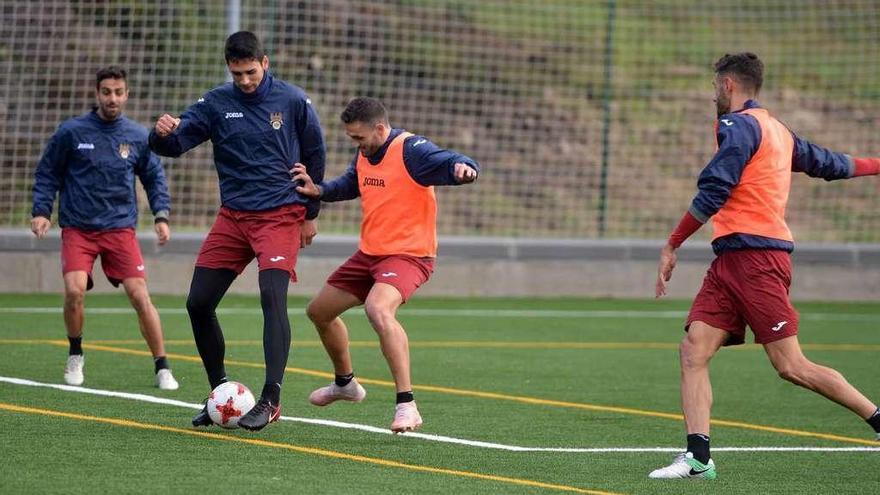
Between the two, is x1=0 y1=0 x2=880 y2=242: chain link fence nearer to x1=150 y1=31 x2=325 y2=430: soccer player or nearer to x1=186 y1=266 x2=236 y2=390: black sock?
x1=150 y1=31 x2=325 y2=430: soccer player

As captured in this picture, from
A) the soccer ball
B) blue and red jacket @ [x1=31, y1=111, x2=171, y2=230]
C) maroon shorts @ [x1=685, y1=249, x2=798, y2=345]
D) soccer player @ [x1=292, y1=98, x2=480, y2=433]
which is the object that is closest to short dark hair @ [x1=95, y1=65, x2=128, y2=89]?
blue and red jacket @ [x1=31, y1=111, x2=171, y2=230]

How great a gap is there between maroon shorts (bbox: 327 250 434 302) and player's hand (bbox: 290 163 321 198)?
45 cm

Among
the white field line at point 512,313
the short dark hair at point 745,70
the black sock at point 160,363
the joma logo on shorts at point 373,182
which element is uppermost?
the short dark hair at point 745,70

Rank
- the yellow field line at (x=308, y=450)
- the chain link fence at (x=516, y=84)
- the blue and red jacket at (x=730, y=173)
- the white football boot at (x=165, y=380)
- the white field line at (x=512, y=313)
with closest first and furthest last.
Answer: the yellow field line at (x=308, y=450) → the blue and red jacket at (x=730, y=173) → the white football boot at (x=165, y=380) → the white field line at (x=512, y=313) → the chain link fence at (x=516, y=84)

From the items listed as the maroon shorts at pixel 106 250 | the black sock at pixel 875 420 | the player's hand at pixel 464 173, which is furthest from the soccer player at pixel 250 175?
the black sock at pixel 875 420

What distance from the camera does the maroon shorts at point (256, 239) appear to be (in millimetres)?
8570

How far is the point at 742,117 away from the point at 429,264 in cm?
218

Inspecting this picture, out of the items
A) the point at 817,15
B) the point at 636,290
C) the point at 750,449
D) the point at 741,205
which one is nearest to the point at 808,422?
the point at 750,449

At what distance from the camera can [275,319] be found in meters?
8.50

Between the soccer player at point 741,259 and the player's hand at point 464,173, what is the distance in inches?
49.6

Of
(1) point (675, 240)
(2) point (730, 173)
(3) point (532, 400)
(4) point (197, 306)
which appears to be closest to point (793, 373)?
(1) point (675, 240)

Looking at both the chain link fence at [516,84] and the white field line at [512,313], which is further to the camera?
the chain link fence at [516,84]

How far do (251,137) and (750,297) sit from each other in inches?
115

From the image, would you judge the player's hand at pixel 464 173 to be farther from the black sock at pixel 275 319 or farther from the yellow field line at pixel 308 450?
the yellow field line at pixel 308 450
